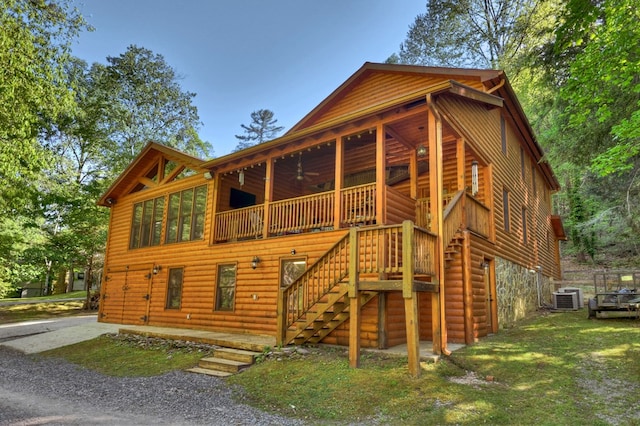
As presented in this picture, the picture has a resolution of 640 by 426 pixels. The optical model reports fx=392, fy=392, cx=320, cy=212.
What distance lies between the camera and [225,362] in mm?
7984

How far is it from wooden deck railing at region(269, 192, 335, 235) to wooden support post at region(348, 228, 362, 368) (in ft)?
7.46

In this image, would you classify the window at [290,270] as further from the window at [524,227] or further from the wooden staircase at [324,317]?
the window at [524,227]

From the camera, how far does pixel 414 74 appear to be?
12.5 m

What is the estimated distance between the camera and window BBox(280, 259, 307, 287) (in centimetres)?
1026

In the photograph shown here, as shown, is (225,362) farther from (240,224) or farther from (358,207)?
(240,224)

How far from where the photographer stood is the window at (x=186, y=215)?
13688 millimetres

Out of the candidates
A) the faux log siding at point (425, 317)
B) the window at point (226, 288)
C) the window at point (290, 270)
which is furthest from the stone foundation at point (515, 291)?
the window at point (226, 288)

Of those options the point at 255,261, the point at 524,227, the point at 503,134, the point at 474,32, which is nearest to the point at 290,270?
the point at 255,261

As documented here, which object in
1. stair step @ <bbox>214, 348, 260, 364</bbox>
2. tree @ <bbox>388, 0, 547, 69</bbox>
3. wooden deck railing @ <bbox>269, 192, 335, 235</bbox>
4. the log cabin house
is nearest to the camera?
the log cabin house

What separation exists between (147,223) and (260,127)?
37.7 metres

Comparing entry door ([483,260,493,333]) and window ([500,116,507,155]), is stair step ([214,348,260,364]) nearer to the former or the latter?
entry door ([483,260,493,333])

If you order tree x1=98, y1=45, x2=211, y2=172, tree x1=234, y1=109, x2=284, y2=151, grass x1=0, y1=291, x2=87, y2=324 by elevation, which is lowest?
grass x1=0, y1=291, x2=87, y2=324

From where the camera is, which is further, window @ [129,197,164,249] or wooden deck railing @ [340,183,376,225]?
window @ [129,197,164,249]

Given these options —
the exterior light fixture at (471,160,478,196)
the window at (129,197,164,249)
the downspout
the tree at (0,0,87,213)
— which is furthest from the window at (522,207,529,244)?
the tree at (0,0,87,213)
